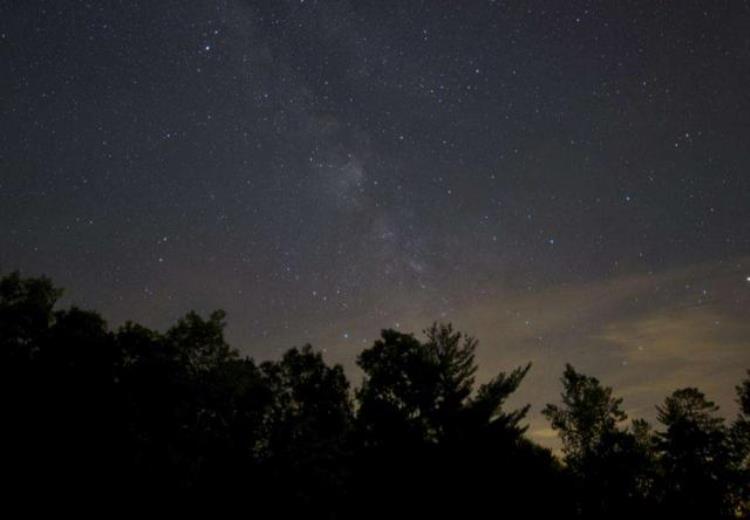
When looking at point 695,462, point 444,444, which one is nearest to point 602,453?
point 695,462

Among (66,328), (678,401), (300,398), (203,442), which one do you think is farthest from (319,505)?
(678,401)

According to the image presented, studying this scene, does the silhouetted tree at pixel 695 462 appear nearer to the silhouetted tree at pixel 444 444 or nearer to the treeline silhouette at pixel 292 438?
the treeline silhouette at pixel 292 438

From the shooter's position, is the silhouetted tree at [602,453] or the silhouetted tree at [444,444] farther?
the silhouetted tree at [602,453]

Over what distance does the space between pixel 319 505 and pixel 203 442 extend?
241 inches

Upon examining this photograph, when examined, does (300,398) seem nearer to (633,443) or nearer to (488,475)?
(488,475)

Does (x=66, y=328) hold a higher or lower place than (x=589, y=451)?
higher

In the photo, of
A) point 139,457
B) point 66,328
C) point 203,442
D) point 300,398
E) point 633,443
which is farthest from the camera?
point 633,443

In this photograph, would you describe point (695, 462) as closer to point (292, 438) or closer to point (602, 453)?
point (602, 453)

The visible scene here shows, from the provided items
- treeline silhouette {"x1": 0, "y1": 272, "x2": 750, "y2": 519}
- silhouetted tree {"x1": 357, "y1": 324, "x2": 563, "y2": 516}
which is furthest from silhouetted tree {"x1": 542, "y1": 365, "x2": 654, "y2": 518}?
silhouetted tree {"x1": 357, "y1": 324, "x2": 563, "y2": 516}

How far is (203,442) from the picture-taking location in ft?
65.9

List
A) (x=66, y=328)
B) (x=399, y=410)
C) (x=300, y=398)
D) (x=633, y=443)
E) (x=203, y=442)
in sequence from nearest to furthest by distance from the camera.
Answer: (x=66, y=328) → (x=203, y=442) → (x=399, y=410) → (x=300, y=398) → (x=633, y=443)

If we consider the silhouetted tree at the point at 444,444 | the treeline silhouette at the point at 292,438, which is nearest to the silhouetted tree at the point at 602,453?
the treeline silhouette at the point at 292,438

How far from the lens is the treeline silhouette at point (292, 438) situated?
16906 millimetres

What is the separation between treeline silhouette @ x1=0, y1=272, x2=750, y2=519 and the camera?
16906mm
